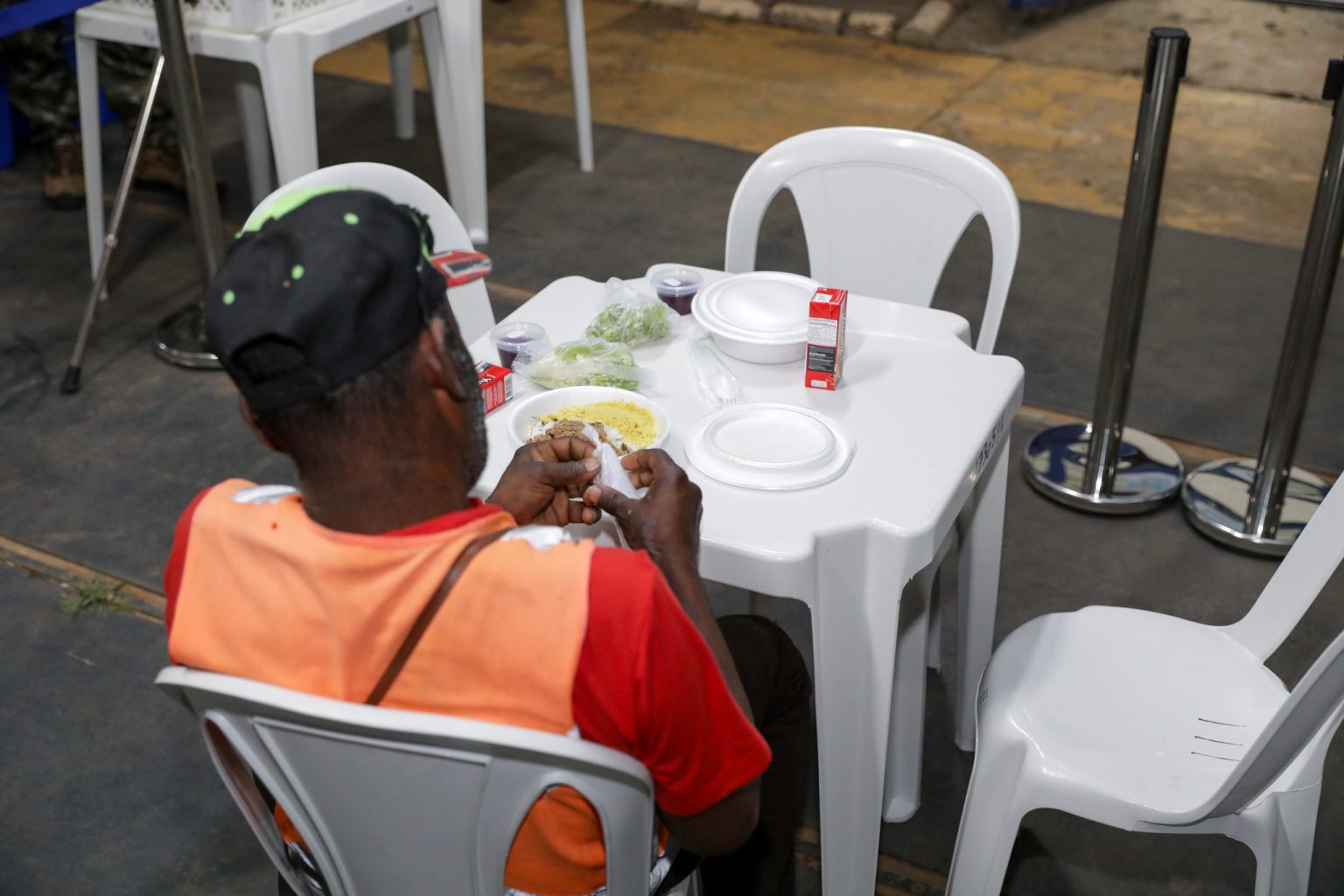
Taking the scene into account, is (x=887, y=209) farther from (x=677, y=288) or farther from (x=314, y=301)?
(x=314, y=301)

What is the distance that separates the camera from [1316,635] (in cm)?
258

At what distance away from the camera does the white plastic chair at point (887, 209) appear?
242 cm

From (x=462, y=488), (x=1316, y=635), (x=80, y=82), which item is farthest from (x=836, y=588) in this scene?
(x=80, y=82)

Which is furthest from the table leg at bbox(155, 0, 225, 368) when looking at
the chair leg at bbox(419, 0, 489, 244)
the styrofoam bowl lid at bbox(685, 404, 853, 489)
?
the styrofoam bowl lid at bbox(685, 404, 853, 489)

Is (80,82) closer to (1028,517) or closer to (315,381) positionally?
(1028,517)

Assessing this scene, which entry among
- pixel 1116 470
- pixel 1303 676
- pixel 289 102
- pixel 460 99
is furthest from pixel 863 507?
pixel 460 99

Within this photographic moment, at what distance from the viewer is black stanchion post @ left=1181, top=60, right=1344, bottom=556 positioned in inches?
106

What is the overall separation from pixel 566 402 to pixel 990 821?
0.81 meters

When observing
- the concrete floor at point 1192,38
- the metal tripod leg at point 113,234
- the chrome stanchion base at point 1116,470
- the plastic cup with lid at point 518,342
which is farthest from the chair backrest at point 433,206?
the concrete floor at point 1192,38

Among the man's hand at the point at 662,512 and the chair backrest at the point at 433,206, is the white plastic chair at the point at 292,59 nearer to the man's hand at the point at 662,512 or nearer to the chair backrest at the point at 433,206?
the chair backrest at the point at 433,206

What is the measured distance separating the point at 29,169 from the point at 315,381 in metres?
4.47

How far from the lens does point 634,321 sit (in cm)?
201

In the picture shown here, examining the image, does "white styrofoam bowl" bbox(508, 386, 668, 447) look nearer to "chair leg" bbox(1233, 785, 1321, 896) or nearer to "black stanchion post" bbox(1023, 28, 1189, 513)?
"chair leg" bbox(1233, 785, 1321, 896)

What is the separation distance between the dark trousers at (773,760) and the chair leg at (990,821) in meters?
0.24
